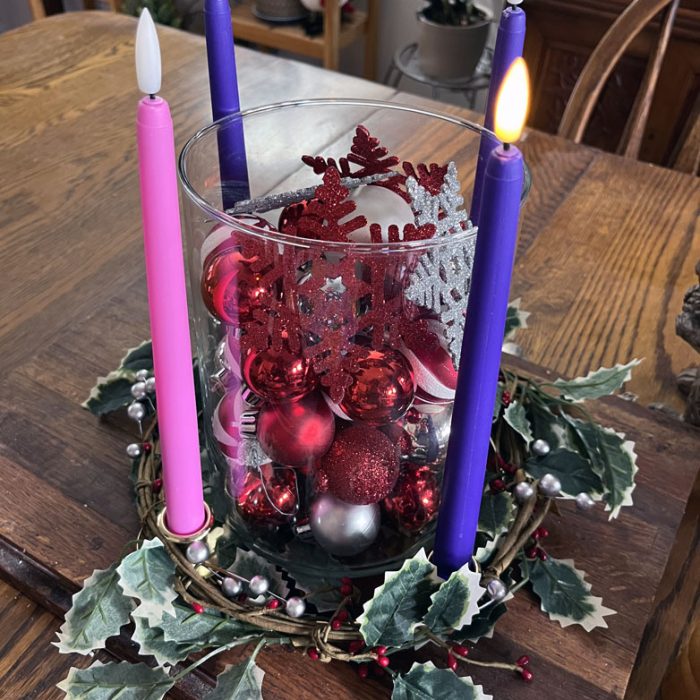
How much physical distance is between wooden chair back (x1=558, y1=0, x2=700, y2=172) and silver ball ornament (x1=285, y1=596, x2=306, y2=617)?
0.77 meters

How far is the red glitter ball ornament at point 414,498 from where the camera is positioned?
421 mm

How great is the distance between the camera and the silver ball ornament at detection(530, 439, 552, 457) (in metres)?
0.48

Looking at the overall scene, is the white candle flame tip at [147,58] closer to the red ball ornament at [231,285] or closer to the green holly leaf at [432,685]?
the red ball ornament at [231,285]

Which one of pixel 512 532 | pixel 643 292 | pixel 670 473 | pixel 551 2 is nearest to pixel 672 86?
pixel 551 2

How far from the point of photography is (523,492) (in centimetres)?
44

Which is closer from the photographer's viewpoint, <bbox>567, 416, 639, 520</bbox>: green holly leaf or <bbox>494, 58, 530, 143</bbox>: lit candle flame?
<bbox>494, 58, 530, 143</bbox>: lit candle flame

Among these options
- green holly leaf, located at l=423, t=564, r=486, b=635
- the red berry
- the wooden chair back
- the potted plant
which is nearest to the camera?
green holly leaf, located at l=423, t=564, r=486, b=635

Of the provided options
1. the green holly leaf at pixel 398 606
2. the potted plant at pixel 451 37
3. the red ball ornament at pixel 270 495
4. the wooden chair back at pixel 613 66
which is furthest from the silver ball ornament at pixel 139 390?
the potted plant at pixel 451 37

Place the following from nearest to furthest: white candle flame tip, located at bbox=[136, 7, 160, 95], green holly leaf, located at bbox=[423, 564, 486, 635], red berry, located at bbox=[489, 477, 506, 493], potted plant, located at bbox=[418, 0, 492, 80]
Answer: white candle flame tip, located at bbox=[136, 7, 160, 95]
green holly leaf, located at bbox=[423, 564, 486, 635]
red berry, located at bbox=[489, 477, 506, 493]
potted plant, located at bbox=[418, 0, 492, 80]

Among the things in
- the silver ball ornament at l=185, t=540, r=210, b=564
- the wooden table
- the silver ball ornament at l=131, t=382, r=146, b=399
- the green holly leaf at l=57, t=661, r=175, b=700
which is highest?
the silver ball ornament at l=185, t=540, r=210, b=564

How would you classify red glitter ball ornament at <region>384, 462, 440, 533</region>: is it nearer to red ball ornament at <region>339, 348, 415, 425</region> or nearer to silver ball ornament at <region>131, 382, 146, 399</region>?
red ball ornament at <region>339, 348, 415, 425</region>

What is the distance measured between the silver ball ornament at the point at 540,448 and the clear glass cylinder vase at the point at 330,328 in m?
0.08

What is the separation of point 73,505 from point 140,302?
219mm

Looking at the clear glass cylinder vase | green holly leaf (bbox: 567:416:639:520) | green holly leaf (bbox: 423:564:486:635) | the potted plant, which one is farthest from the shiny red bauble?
the potted plant
